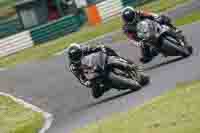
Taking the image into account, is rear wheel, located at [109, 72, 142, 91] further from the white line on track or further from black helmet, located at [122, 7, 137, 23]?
black helmet, located at [122, 7, 137, 23]

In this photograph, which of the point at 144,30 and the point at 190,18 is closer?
the point at 144,30

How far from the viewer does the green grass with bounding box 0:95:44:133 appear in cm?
1660

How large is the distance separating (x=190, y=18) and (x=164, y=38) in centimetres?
1067

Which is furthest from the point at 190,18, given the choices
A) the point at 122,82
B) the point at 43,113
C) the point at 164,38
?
the point at 122,82

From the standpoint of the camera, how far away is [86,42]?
32.5m

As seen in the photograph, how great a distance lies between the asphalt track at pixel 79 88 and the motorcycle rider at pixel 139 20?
0.33 metres

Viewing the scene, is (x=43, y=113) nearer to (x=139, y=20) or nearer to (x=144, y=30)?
(x=144, y=30)

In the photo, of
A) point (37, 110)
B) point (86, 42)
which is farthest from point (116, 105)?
point (86, 42)

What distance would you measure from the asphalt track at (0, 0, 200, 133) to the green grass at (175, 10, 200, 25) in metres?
2.06

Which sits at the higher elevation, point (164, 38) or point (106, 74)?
point (106, 74)

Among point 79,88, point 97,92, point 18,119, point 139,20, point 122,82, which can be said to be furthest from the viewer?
point 79,88

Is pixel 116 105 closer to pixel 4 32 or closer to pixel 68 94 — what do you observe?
pixel 68 94

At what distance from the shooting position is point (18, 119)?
59.1 ft

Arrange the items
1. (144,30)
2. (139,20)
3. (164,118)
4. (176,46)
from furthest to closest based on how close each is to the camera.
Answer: (139,20) < (144,30) < (176,46) < (164,118)
